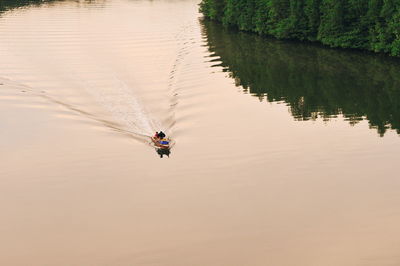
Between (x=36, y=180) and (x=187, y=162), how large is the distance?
1199 cm

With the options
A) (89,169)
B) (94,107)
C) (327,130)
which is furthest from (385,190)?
(94,107)

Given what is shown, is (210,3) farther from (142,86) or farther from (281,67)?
(142,86)

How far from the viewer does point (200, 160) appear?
4769cm

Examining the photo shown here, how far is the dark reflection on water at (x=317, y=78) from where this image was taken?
203 ft

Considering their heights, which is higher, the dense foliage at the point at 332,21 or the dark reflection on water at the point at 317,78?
the dense foliage at the point at 332,21

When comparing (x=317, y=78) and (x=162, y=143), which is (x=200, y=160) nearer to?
(x=162, y=143)

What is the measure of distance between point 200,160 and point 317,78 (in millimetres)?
34192

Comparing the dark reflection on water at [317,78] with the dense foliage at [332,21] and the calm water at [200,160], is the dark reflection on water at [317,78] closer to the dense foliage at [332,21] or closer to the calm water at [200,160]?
the calm water at [200,160]

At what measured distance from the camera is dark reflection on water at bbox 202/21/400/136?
61969mm

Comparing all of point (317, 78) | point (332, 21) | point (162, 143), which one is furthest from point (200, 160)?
point (332, 21)

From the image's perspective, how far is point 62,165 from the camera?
4791cm

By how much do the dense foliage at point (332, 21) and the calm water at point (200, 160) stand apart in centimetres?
327

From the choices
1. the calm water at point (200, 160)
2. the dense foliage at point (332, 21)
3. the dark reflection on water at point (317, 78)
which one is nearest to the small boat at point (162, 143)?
the calm water at point (200, 160)

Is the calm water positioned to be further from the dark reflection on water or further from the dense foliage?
the dense foliage
